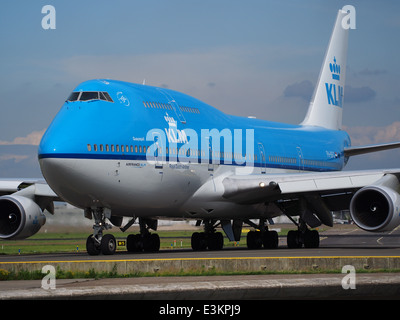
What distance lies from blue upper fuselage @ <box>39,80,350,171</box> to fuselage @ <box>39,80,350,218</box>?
1.1 inches

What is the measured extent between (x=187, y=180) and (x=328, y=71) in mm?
16410

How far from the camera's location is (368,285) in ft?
49.1

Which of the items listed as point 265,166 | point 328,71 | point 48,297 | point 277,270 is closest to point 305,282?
point 277,270

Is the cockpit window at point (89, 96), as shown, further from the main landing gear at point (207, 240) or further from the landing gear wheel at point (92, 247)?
the main landing gear at point (207, 240)

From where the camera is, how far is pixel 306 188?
27594 mm

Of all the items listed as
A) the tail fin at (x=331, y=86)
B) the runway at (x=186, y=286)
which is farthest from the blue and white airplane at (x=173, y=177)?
the tail fin at (x=331, y=86)

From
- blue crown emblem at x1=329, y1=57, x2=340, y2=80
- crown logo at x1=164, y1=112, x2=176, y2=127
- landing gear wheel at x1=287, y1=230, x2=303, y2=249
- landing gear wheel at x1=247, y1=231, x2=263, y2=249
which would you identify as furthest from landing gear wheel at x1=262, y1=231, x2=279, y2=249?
blue crown emblem at x1=329, y1=57, x2=340, y2=80

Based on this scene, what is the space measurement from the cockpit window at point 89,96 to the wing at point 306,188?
19.9 ft

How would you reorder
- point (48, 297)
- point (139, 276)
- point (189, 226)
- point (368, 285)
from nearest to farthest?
point (48, 297)
point (368, 285)
point (139, 276)
point (189, 226)

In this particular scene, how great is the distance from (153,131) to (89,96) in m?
2.27

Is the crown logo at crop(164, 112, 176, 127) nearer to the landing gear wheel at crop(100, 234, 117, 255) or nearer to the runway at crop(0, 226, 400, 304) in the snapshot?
the landing gear wheel at crop(100, 234, 117, 255)

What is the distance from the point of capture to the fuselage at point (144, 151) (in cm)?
2302

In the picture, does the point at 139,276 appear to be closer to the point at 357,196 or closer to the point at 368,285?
the point at 368,285
